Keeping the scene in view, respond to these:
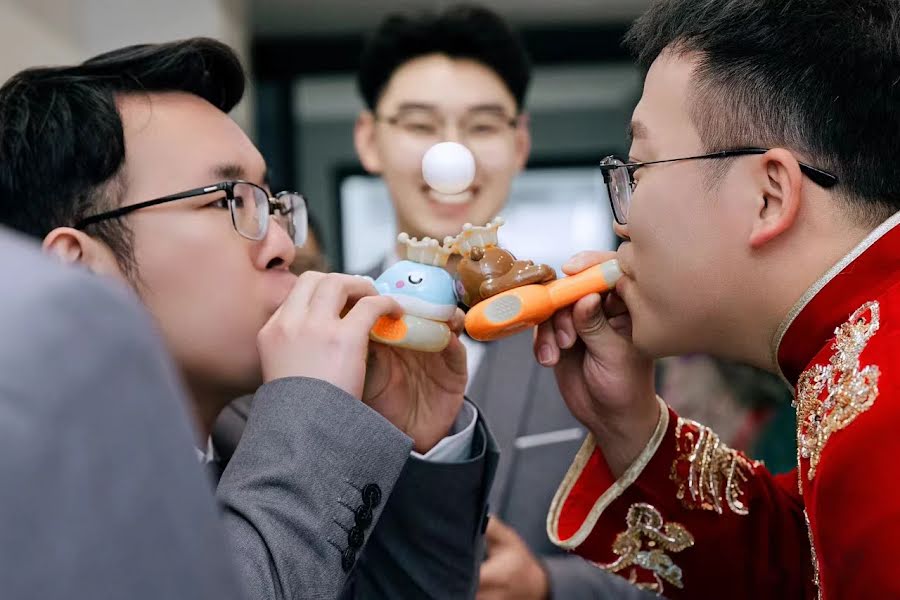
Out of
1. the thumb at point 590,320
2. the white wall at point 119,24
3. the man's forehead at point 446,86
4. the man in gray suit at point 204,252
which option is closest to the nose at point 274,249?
the man in gray suit at point 204,252

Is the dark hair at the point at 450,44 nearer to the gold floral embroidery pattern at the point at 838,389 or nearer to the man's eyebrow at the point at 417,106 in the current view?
the man's eyebrow at the point at 417,106

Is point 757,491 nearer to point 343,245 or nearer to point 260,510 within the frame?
point 260,510

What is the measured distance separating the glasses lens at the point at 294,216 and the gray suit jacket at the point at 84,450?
1.27m

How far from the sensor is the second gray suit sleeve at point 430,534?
139cm

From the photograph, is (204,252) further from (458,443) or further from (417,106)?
(417,106)

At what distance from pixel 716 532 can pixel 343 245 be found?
6.28 m

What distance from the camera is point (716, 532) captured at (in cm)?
141

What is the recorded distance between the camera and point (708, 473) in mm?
1437

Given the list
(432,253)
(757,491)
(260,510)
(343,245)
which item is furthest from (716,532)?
(343,245)

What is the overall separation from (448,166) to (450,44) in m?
1.18

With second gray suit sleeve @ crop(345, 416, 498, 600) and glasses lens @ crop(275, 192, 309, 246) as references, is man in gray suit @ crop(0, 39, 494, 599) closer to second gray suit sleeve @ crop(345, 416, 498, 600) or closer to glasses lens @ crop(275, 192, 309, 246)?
second gray suit sleeve @ crop(345, 416, 498, 600)

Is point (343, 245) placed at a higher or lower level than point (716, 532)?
lower

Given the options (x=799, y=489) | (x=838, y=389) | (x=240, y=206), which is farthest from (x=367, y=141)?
(x=838, y=389)

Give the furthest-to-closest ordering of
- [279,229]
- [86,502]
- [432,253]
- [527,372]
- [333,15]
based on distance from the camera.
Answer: [333,15]
[527,372]
[279,229]
[432,253]
[86,502]
